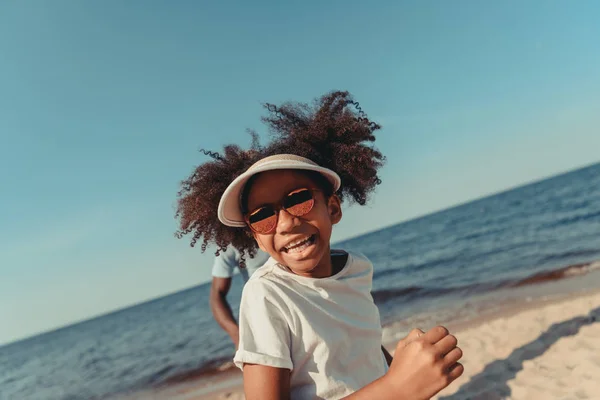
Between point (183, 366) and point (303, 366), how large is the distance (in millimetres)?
10122

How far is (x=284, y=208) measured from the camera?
1636 millimetres

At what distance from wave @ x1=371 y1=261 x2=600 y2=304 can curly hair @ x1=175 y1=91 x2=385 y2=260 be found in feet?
29.2

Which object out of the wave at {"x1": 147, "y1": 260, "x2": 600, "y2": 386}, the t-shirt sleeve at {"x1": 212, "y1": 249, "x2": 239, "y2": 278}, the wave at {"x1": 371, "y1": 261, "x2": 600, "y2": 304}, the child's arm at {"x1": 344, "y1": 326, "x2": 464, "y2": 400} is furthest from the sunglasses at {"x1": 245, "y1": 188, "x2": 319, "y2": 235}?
the wave at {"x1": 371, "y1": 261, "x2": 600, "y2": 304}

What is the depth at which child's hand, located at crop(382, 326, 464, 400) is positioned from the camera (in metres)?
1.13

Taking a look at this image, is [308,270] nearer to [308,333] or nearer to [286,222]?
[286,222]

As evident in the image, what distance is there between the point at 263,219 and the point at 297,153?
363mm

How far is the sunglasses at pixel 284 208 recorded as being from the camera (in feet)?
5.37

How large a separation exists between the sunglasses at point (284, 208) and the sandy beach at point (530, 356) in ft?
11.2

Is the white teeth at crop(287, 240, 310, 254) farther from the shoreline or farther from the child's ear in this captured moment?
the shoreline

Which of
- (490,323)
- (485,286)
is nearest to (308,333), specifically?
(490,323)

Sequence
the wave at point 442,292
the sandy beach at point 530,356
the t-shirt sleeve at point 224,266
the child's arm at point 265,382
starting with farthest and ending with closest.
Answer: the wave at point 442,292 → the sandy beach at point 530,356 → the t-shirt sleeve at point 224,266 → the child's arm at point 265,382

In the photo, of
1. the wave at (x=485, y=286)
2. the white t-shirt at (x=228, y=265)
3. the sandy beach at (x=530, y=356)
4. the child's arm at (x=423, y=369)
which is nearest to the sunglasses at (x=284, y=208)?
the child's arm at (x=423, y=369)

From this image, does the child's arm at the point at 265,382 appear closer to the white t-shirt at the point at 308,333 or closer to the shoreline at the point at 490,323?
the white t-shirt at the point at 308,333

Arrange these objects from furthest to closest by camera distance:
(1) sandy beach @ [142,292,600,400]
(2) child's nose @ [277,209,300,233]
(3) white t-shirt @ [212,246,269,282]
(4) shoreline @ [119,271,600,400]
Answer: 1. (4) shoreline @ [119,271,600,400]
2. (1) sandy beach @ [142,292,600,400]
3. (3) white t-shirt @ [212,246,269,282]
4. (2) child's nose @ [277,209,300,233]
